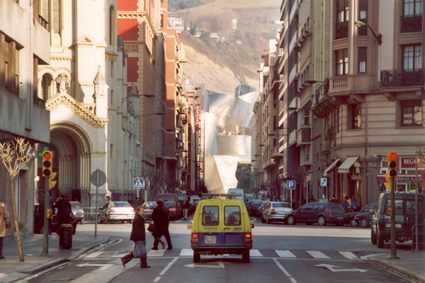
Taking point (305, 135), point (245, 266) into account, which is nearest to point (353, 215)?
point (305, 135)

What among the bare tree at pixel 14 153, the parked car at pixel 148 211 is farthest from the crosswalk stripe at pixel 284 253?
the parked car at pixel 148 211

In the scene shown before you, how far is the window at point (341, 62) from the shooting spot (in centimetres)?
7044

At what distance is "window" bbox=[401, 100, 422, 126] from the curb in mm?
34276

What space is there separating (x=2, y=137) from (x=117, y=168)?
51.3m

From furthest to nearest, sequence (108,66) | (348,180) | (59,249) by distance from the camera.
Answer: (108,66) → (348,180) → (59,249)

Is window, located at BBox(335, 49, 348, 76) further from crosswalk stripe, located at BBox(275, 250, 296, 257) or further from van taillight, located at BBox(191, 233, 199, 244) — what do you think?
van taillight, located at BBox(191, 233, 199, 244)

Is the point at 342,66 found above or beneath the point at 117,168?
above

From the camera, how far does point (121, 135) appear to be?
9206cm

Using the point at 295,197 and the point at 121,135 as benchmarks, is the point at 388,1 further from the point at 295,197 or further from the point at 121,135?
the point at 295,197

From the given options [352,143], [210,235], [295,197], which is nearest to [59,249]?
[210,235]

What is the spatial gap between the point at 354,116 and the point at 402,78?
484cm

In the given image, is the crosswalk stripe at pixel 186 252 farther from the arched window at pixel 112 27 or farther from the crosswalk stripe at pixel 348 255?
the arched window at pixel 112 27

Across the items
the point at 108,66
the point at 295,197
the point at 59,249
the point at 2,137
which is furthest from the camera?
the point at 295,197

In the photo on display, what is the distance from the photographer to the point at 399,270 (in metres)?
28.5
